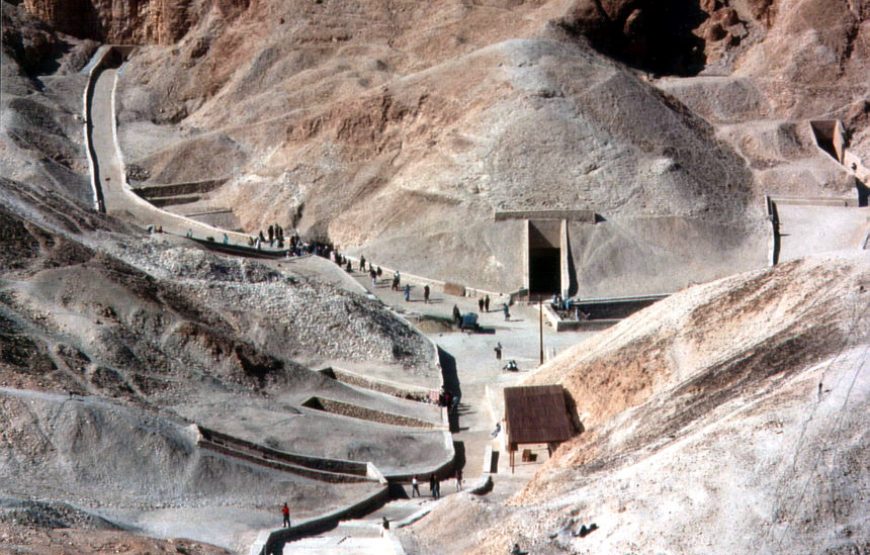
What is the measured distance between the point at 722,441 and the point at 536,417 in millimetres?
8887

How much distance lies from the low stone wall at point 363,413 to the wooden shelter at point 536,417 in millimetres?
3602

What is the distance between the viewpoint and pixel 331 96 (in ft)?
210

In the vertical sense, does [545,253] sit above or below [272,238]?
below

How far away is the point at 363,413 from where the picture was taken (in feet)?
122

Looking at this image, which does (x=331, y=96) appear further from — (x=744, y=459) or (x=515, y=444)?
(x=744, y=459)

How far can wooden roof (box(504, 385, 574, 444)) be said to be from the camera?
32156 mm

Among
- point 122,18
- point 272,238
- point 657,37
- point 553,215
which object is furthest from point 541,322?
point 122,18

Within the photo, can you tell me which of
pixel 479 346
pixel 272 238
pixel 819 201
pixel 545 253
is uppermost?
pixel 819 201

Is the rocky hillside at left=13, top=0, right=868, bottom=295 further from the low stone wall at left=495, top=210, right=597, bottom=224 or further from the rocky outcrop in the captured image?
the rocky outcrop

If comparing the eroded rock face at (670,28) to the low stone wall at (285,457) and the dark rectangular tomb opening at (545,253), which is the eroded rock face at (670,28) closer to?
the dark rectangular tomb opening at (545,253)

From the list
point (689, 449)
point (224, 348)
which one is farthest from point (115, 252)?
point (689, 449)

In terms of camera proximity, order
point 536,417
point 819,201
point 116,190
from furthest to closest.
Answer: point 116,190
point 819,201
point 536,417

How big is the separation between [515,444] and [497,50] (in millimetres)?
30022

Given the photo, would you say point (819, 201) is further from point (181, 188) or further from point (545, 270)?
point (181, 188)
